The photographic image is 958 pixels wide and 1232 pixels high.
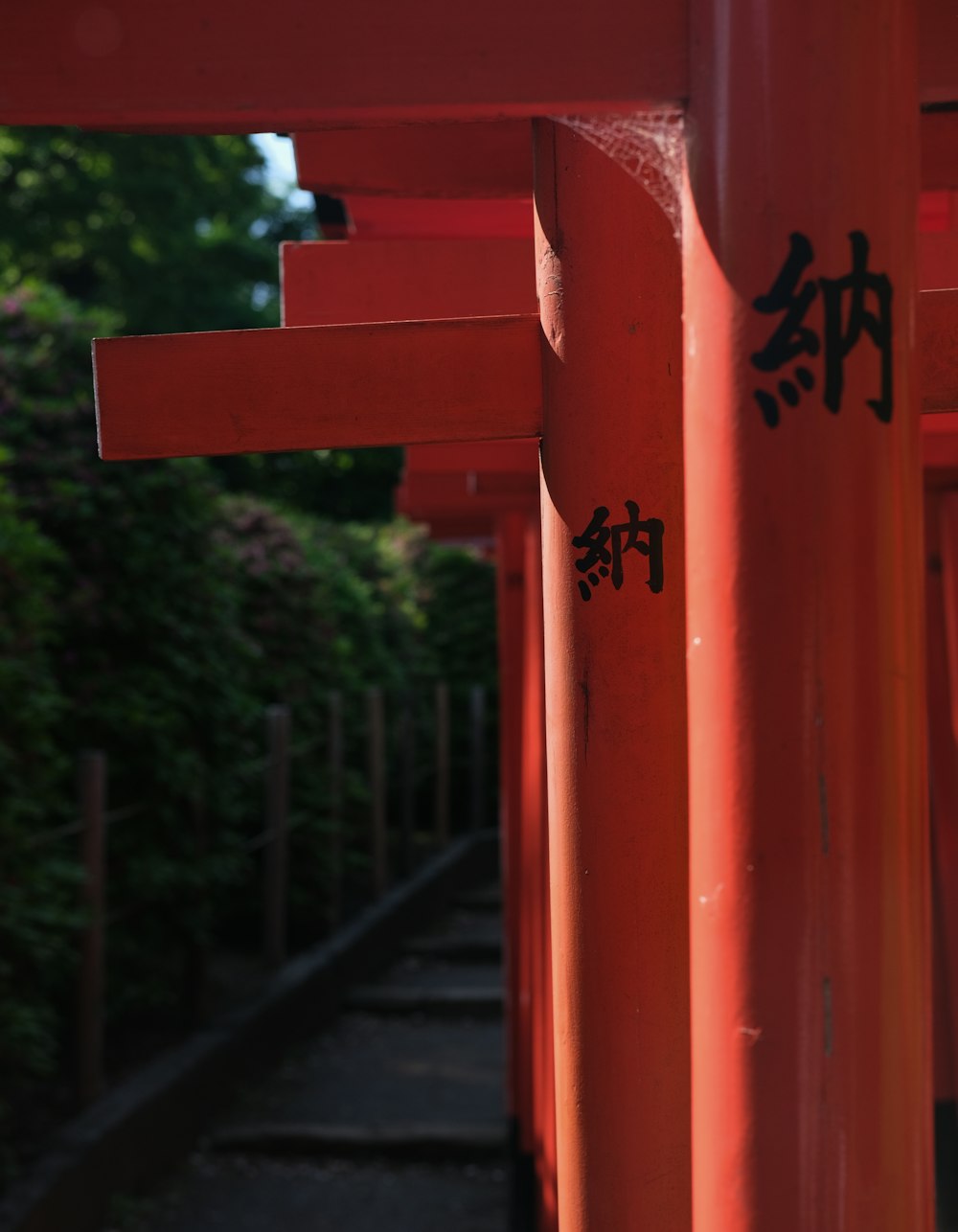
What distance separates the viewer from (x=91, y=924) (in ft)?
18.1

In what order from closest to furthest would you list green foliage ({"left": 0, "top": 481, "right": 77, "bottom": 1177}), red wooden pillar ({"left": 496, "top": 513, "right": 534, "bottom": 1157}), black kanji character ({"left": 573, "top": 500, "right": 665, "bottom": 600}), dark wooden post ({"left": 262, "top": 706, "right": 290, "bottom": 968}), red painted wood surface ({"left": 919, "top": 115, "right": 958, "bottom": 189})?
black kanji character ({"left": 573, "top": 500, "right": 665, "bottom": 600}) → red painted wood surface ({"left": 919, "top": 115, "right": 958, "bottom": 189}) → green foliage ({"left": 0, "top": 481, "right": 77, "bottom": 1177}) → red wooden pillar ({"left": 496, "top": 513, "right": 534, "bottom": 1157}) → dark wooden post ({"left": 262, "top": 706, "right": 290, "bottom": 968})

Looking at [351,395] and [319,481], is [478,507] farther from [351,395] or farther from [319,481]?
[319,481]

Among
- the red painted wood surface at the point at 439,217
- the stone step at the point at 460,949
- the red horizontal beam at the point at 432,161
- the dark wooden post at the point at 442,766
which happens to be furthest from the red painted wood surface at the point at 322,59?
the dark wooden post at the point at 442,766

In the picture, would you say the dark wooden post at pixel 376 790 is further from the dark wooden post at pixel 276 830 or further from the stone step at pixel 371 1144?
the stone step at pixel 371 1144

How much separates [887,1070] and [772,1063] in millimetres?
92

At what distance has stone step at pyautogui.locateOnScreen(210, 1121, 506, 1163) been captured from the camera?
20.6ft

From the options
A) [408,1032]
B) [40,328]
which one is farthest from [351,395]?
[408,1032]

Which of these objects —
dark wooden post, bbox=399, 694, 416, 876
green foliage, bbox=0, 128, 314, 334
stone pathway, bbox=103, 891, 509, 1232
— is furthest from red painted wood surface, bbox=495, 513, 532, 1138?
green foliage, bbox=0, 128, 314, 334

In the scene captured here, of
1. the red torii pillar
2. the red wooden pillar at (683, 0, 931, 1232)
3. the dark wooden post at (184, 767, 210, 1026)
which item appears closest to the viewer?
the red wooden pillar at (683, 0, 931, 1232)

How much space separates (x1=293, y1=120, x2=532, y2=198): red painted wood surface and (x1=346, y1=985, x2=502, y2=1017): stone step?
6.98m

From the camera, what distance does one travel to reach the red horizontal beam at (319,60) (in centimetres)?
128

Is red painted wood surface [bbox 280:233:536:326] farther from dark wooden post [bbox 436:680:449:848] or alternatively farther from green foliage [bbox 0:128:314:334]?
green foliage [bbox 0:128:314:334]

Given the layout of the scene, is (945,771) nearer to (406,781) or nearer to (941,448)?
(941,448)

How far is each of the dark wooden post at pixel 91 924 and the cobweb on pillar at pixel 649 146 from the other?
4481 millimetres
